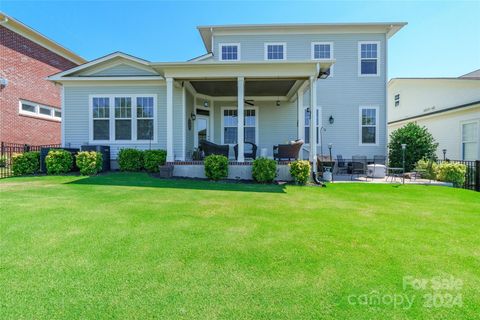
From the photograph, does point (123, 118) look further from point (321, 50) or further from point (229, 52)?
point (321, 50)

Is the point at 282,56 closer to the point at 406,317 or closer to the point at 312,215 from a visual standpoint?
the point at 312,215

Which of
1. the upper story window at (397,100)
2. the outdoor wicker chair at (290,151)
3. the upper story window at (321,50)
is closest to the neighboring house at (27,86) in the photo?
the outdoor wicker chair at (290,151)

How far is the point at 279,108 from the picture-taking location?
12.5m

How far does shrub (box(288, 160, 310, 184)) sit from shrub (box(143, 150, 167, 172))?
4744mm

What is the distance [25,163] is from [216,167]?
6878 mm

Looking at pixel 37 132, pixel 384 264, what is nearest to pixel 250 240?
pixel 384 264

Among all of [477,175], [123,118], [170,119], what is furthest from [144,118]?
[477,175]

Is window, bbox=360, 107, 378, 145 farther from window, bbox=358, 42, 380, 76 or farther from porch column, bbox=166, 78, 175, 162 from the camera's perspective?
porch column, bbox=166, 78, 175, 162

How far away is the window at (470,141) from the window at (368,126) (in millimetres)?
4297

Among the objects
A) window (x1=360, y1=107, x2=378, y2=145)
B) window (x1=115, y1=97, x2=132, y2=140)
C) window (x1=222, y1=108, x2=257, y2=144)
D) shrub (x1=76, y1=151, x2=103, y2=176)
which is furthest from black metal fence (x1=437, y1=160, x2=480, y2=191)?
shrub (x1=76, y1=151, x2=103, y2=176)

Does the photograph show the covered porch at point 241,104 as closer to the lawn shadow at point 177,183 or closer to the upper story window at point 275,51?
the lawn shadow at point 177,183

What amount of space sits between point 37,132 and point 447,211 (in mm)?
17859

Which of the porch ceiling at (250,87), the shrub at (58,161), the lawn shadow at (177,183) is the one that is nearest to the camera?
the lawn shadow at (177,183)

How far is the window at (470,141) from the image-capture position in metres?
11.9
